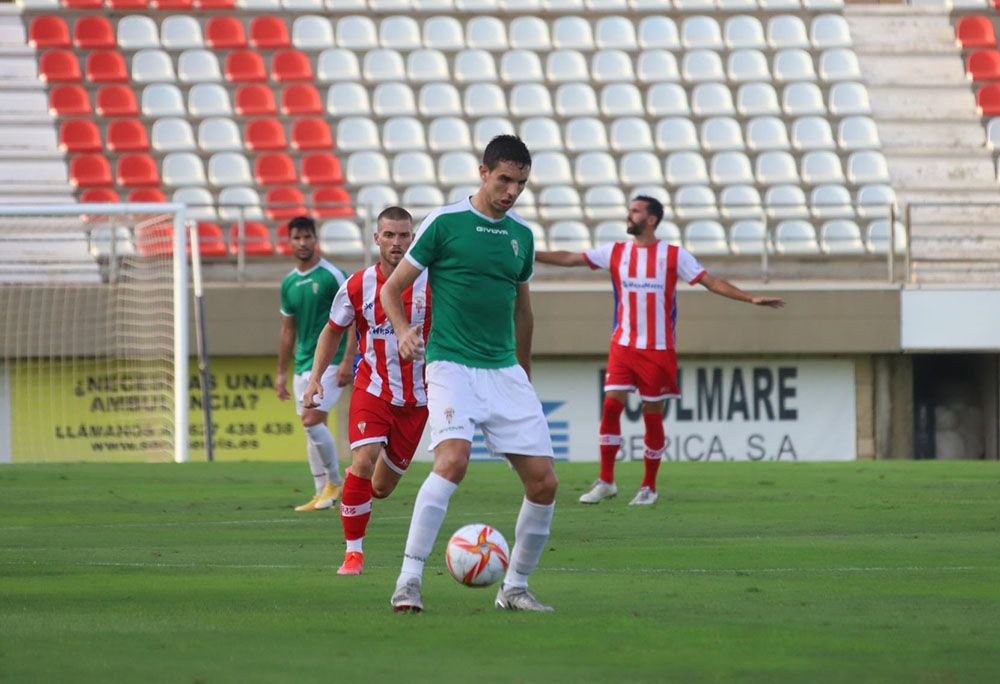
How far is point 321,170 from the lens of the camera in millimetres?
22938

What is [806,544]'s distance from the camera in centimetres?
865

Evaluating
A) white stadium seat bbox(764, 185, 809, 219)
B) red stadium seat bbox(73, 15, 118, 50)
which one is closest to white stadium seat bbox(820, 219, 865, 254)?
white stadium seat bbox(764, 185, 809, 219)

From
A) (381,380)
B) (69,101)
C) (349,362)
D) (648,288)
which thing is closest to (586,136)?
(69,101)

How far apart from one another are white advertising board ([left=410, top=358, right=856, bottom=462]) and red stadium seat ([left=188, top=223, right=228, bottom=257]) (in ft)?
14.5

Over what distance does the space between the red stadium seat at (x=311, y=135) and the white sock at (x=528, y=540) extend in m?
17.8

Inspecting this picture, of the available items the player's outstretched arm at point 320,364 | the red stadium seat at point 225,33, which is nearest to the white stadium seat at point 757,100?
the red stadium seat at point 225,33

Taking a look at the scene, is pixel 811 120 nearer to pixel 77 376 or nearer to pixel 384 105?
pixel 384 105

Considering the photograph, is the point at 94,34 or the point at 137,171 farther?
the point at 94,34

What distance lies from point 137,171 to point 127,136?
37.3 inches

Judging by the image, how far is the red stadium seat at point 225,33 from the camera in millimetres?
24859

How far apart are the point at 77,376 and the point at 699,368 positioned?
7.29 meters

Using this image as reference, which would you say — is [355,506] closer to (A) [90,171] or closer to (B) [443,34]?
(A) [90,171]

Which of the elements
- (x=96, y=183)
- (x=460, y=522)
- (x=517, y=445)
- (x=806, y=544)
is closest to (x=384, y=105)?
(x=96, y=183)

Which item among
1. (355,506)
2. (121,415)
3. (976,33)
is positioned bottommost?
(121,415)
